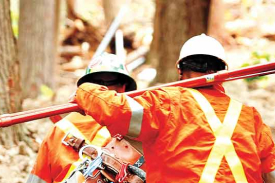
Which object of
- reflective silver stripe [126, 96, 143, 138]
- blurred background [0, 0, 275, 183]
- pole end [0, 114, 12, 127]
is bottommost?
blurred background [0, 0, 275, 183]

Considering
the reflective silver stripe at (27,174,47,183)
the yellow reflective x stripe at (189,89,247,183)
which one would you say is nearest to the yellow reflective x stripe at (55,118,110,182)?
the reflective silver stripe at (27,174,47,183)

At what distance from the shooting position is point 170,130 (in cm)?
358

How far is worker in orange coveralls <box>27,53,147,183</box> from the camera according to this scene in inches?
189

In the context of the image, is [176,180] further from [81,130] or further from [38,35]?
[38,35]

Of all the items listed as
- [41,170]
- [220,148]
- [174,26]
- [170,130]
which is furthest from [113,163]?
[174,26]

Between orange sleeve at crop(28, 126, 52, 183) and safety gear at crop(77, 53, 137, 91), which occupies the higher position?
safety gear at crop(77, 53, 137, 91)

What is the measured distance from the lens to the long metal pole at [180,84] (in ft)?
12.3

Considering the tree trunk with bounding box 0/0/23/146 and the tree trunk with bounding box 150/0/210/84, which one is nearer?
the tree trunk with bounding box 0/0/23/146

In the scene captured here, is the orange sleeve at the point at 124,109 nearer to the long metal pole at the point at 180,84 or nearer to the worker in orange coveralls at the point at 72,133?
the long metal pole at the point at 180,84

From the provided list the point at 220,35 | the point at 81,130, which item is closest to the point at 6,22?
the point at 81,130

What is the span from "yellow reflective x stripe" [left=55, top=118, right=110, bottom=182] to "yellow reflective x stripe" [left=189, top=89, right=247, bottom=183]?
4.38 ft

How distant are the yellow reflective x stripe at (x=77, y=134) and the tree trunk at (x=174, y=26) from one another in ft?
16.8

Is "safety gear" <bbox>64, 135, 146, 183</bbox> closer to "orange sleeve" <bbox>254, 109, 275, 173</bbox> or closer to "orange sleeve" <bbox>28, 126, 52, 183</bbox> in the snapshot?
"orange sleeve" <bbox>28, 126, 52, 183</bbox>

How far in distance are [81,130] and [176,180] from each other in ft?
5.10
